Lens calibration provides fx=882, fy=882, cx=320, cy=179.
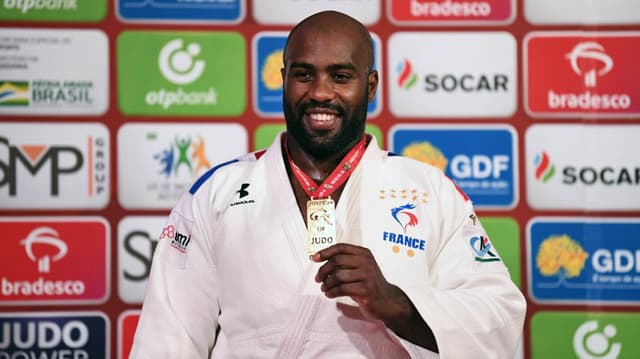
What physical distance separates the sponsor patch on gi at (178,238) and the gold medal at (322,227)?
40cm

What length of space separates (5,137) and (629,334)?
7.38 ft

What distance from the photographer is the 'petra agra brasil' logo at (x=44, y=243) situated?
9.68 feet

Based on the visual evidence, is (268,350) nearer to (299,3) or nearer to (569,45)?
(299,3)

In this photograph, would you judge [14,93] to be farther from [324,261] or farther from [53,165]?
[324,261]

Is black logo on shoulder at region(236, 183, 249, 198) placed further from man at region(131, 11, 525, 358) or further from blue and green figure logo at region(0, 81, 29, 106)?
blue and green figure logo at region(0, 81, 29, 106)

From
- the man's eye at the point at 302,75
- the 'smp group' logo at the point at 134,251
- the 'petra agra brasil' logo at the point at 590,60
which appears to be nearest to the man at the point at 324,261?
the man's eye at the point at 302,75

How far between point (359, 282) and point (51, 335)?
1579mm

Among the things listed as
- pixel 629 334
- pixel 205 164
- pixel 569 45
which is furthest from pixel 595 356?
pixel 205 164

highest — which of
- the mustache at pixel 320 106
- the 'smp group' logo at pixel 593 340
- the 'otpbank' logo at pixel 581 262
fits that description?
the mustache at pixel 320 106

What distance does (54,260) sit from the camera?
9.70ft

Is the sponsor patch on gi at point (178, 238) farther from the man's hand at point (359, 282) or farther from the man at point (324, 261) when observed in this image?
the man's hand at point (359, 282)

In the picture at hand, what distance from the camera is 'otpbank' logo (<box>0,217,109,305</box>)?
9.65 ft

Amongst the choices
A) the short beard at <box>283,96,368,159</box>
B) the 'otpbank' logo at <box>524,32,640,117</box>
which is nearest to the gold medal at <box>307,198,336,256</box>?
the short beard at <box>283,96,368,159</box>

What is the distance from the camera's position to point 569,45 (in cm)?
311
